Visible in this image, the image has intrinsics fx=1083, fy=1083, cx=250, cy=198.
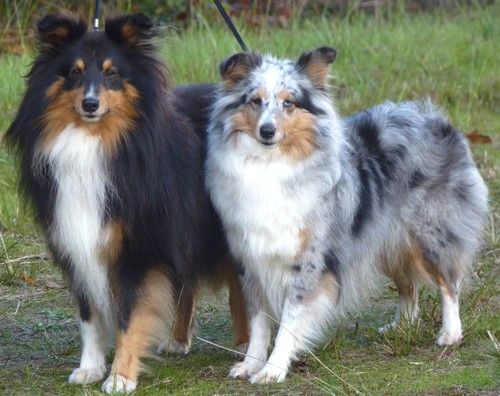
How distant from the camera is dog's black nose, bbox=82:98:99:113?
4719mm

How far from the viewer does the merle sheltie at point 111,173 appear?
4840 mm

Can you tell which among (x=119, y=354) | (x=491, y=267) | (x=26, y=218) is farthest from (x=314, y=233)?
(x=26, y=218)

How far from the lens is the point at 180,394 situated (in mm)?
4910

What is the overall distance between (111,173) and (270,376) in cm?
120

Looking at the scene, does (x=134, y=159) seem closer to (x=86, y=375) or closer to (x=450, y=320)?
(x=86, y=375)

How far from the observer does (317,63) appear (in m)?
5.15

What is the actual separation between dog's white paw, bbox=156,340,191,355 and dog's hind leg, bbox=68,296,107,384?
594 millimetres

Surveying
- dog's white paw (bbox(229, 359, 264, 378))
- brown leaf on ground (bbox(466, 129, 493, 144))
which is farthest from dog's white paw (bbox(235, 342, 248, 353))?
brown leaf on ground (bbox(466, 129, 493, 144))

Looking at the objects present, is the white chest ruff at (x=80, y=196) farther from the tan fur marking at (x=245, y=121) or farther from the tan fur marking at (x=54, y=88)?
the tan fur marking at (x=245, y=121)

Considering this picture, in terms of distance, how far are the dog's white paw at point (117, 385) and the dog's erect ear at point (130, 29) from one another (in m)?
1.52

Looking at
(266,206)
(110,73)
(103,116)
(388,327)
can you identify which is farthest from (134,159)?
(388,327)

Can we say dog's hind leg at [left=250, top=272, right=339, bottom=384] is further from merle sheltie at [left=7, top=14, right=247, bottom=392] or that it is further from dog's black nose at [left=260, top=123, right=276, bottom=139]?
dog's black nose at [left=260, top=123, right=276, bottom=139]

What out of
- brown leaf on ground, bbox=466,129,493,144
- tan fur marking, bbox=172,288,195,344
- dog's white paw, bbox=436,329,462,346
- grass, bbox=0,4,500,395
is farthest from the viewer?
brown leaf on ground, bbox=466,129,493,144

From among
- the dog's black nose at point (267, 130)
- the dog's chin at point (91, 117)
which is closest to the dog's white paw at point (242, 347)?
the dog's black nose at point (267, 130)
